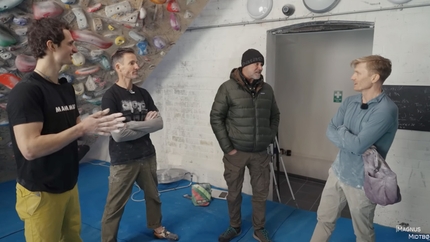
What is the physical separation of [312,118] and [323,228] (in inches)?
91.3

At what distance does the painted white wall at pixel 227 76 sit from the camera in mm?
2451

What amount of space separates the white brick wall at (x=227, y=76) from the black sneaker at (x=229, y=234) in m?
0.99

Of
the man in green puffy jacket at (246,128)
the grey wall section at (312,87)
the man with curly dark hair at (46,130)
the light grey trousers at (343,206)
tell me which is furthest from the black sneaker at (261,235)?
the grey wall section at (312,87)

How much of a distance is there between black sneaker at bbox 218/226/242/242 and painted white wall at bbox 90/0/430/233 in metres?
0.99

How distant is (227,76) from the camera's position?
3.38 m

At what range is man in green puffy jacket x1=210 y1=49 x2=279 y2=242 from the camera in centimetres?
234

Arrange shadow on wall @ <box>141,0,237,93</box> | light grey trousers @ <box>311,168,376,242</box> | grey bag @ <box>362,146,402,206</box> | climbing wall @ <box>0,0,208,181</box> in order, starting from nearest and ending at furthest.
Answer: grey bag @ <box>362,146,402,206</box>, light grey trousers @ <box>311,168,376,242</box>, climbing wall @ <box>0,0,208,181</box>, shadow on wall @ <box>141,0,237,93</box>

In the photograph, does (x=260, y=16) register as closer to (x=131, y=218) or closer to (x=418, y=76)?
(x=418, y=76)

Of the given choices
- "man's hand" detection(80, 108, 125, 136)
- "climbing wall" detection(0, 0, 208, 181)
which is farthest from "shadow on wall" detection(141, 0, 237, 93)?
"man's hand" detection(80, 108, 125, 136)

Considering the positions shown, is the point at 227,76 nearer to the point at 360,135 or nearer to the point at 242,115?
the point at 242,115

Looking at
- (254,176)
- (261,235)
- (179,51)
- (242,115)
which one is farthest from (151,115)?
(179,51)

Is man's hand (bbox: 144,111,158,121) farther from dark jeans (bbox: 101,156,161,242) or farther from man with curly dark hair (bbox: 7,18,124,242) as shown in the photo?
man with curly dark hair (bbox: 7,18,124,242)

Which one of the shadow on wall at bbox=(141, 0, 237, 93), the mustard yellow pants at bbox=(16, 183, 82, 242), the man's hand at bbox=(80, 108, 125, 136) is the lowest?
the mustard yellow pants at bbox=(16, 183, 82, 242)

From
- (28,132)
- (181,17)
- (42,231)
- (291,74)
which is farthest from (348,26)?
(42,231)
